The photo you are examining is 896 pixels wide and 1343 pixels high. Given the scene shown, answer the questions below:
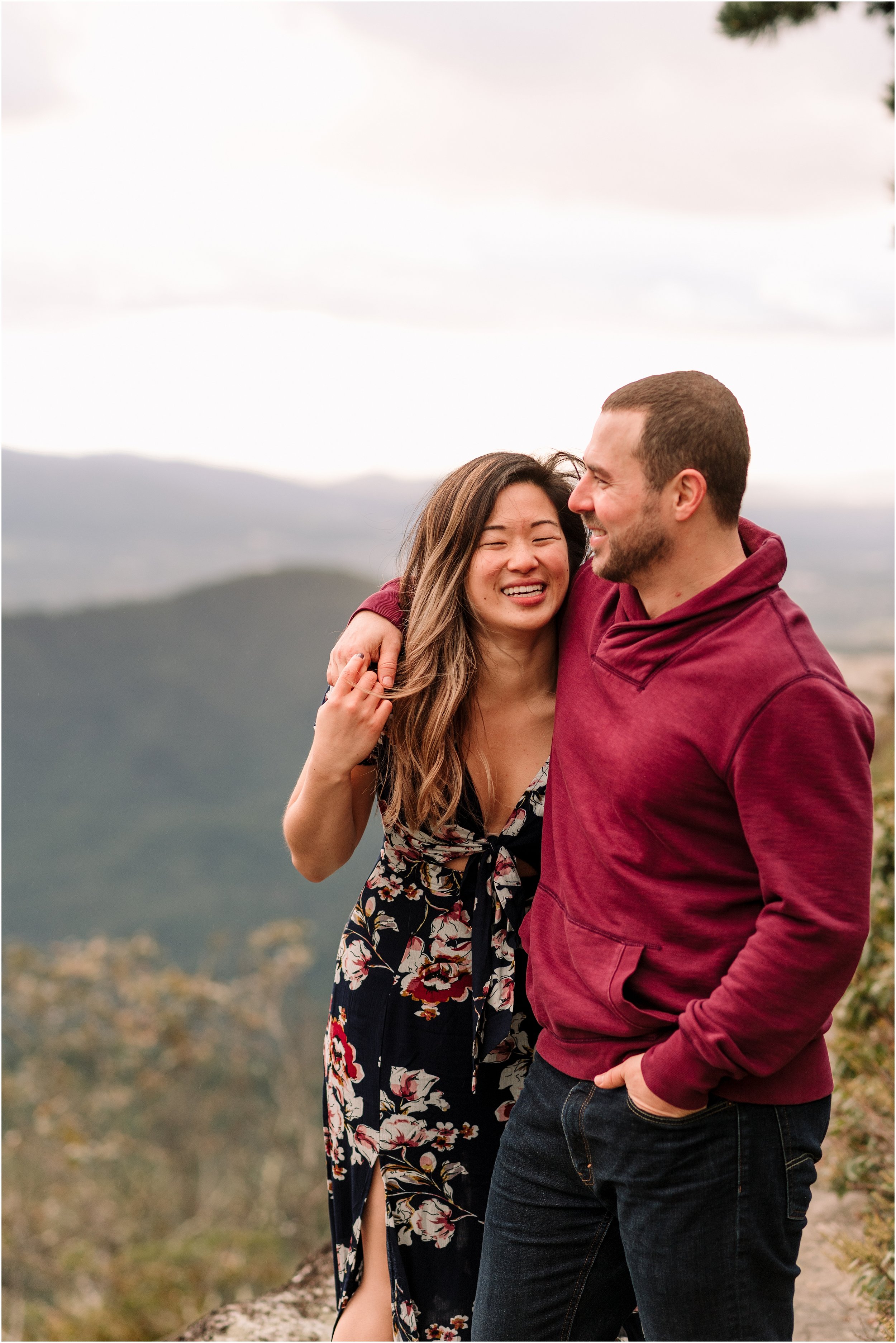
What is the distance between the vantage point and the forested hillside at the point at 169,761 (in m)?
13.1

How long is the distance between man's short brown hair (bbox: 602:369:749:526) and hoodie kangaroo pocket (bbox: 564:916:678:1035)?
630 millimetres

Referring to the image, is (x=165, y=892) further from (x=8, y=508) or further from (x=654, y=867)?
(x=654, y=867)

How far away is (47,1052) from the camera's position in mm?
9656

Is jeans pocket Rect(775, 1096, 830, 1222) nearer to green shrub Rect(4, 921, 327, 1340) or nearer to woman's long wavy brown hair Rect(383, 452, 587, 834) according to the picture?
woman's long wavy brown hair Rect(383, 452, 587, 834)

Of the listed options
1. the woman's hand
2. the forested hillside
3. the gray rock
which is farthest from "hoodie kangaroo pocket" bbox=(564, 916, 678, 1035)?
the forested hillside

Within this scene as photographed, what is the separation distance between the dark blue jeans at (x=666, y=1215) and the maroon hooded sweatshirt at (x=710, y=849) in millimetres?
51

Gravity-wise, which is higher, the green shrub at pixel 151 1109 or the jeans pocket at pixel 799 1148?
the jeans pocket at pixel 799 1148

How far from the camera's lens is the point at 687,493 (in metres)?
1.57

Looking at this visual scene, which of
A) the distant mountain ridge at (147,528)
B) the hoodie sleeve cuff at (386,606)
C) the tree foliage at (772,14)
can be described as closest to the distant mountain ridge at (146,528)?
the distant mountain ridge at (147,528)

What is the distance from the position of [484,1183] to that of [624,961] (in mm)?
751

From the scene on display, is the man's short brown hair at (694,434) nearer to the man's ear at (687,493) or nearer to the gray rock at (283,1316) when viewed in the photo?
the man's ear at (687,493)

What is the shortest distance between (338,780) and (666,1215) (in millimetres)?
847

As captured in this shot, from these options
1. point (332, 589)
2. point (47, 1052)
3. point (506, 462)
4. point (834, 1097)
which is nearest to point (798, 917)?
point (506, 462)

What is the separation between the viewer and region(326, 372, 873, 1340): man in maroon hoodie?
4.69 feet
